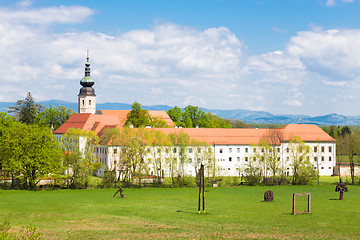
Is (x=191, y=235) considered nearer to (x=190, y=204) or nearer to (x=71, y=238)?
(x=71, y=238)

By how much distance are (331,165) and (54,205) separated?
72.9 m

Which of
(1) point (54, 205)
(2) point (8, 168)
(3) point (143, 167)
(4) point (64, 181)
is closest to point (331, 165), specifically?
(3) point (143, 167)

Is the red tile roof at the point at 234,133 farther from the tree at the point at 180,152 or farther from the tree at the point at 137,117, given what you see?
the tree at the point at 180,152

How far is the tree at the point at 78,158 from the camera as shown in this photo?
72125mm

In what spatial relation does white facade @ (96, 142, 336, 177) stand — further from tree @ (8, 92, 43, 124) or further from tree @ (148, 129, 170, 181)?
tree @ (8, 92, 43, 124)

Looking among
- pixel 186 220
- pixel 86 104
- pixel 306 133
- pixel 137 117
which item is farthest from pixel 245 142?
pixel 186 220

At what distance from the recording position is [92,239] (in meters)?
26.8

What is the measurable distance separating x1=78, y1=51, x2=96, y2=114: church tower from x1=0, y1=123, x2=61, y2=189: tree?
6670 cm

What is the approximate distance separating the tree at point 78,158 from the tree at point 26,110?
169 feet

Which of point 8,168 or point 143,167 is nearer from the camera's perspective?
point 8,168

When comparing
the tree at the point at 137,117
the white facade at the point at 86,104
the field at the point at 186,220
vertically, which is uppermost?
the white facade at the point at 86,104

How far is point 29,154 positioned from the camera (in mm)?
68812

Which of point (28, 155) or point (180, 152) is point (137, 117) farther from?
point (28, 155)

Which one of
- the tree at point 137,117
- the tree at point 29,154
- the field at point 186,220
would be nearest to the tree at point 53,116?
the tree at point 137,117
